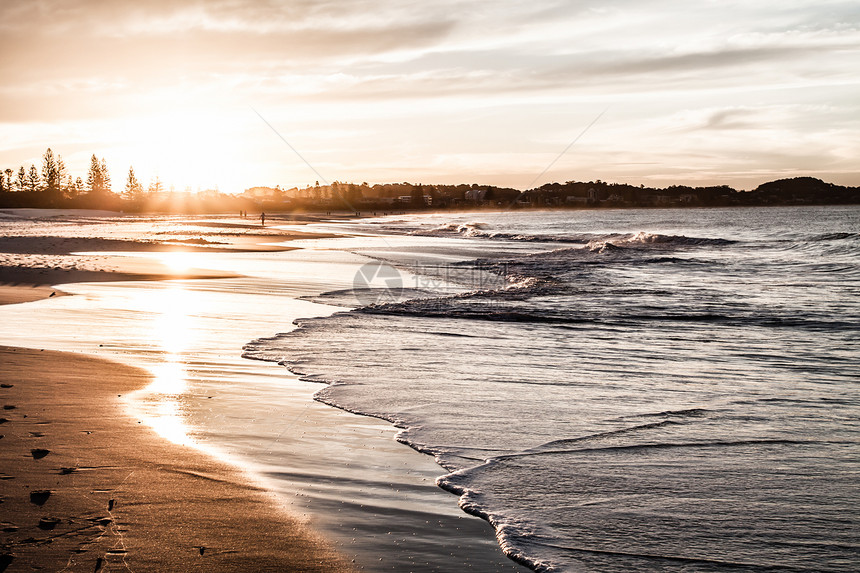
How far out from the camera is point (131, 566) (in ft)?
10.4

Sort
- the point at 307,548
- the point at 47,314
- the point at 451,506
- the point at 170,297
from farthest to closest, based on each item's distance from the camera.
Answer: the point at 170,297
the point at 47,314
the point at 451,506
the point at 307,548

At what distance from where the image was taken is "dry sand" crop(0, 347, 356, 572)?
3.26 metres

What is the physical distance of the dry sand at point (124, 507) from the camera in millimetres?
3260

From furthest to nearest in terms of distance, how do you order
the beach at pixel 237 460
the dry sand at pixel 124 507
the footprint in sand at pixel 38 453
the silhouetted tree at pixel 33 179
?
the silhouetted tree at pixel 33 179 < the footprint in sand at pixel 38 453 < the beach at pixel 237 460 < the dry sand at pixel 124 507

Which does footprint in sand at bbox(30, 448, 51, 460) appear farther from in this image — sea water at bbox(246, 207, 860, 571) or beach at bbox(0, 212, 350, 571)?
sea water at bbox(246, 207, 860, 571)

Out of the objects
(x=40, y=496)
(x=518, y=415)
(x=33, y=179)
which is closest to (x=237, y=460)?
(x=40, y=496)

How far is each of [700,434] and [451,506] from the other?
96.2 inches

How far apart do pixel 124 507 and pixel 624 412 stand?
4.08 m

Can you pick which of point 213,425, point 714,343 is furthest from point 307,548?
point 714,343

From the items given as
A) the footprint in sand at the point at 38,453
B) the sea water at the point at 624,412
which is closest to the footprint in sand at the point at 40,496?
the footprint in sand at the point at 38,453

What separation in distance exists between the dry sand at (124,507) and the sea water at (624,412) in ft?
4.00

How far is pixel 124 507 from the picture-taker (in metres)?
3.76

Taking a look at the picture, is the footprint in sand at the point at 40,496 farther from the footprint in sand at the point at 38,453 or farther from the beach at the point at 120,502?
the footprint in sand at the point at 38,453

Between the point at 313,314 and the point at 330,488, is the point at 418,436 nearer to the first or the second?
the point at 330,488
